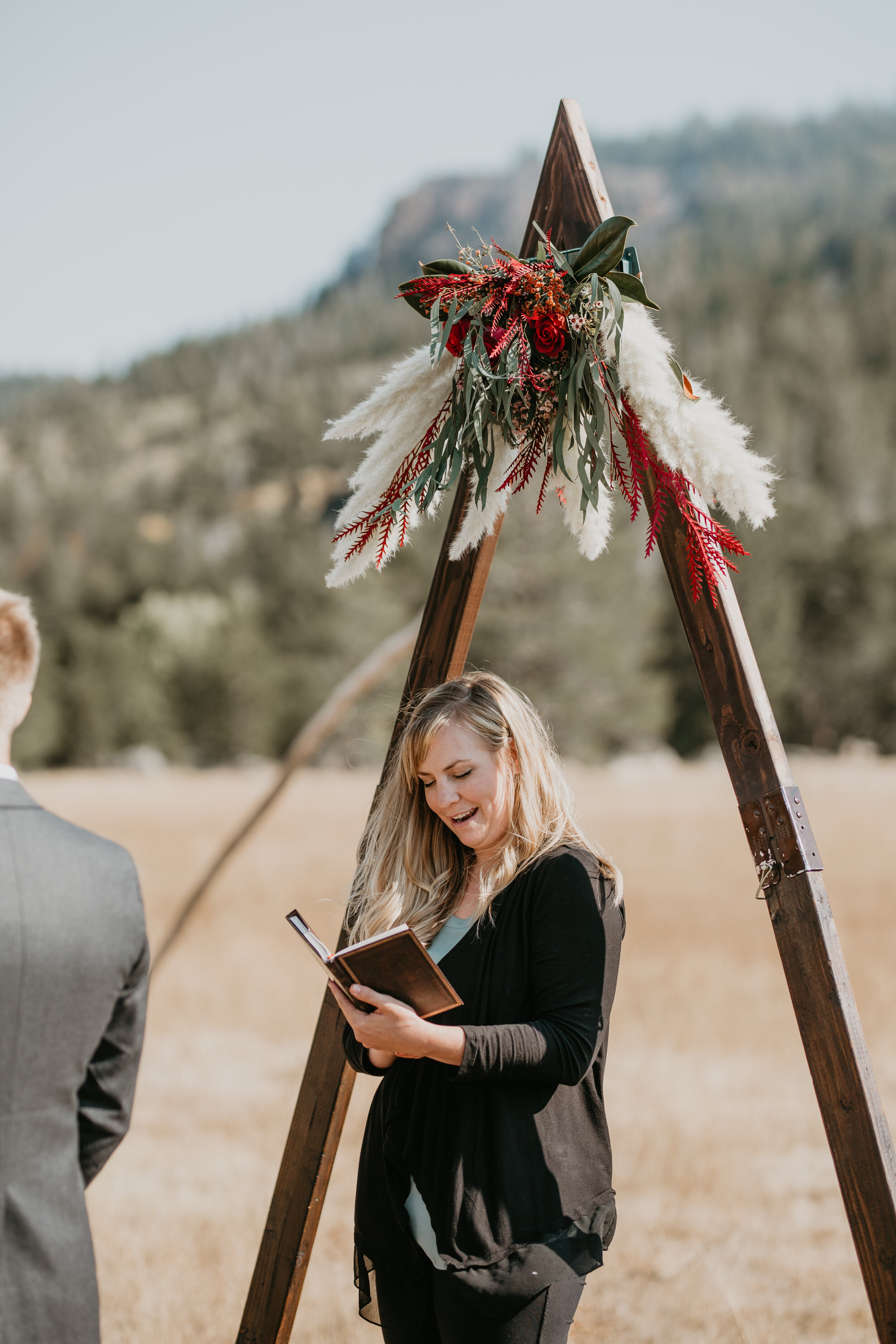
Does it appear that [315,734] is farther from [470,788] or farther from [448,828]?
[470,788]

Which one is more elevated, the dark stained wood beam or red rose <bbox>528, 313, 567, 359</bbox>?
red rose <bbox>528, 313, 567, 359</bbox>

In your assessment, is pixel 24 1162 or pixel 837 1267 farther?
pixel 837 1267

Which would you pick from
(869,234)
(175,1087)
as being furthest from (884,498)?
(175,1087)

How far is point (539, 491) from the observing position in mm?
2455

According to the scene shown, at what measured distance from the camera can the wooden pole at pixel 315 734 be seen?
5.92 m

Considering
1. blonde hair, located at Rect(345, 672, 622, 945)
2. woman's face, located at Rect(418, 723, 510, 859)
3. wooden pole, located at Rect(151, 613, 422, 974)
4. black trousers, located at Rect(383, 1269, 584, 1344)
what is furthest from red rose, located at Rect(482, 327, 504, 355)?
wooden pole, located at Rect(151, 613, 422, 974)

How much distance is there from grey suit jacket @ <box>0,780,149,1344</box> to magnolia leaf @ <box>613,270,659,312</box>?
147 cm

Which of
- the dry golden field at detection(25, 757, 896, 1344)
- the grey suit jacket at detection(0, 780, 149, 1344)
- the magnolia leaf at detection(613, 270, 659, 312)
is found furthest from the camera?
the dry golden field at detection(25, 757, 896, 1344)

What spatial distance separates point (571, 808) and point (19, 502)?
58273 millimetres

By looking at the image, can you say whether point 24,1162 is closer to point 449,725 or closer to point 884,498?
point 449,725

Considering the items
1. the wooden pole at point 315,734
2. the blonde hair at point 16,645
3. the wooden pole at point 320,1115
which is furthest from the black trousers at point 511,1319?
the wooden pole at point 315,734

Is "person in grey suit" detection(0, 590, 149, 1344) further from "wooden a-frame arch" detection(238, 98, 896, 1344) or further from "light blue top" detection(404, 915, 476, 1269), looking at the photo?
"wooden a-frame arch" detection(238, 98, 896, 1344)

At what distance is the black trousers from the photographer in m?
1.90

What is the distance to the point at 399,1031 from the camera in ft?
6.16
